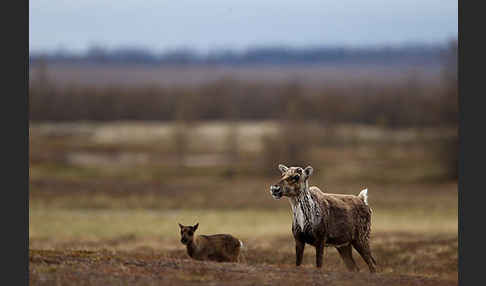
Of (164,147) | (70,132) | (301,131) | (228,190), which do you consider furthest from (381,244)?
(70,132)

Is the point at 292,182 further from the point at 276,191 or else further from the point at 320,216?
the point at 320,216

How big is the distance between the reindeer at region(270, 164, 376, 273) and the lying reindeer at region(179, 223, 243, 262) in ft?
8.31

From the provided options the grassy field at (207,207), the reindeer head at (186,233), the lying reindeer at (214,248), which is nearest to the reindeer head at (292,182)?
the grassy field at (207,207)

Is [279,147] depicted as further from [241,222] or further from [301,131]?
[241,222]

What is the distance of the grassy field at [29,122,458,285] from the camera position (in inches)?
756

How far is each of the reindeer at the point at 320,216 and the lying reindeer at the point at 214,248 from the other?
2.53 metres

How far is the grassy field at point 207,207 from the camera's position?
63.0 feet

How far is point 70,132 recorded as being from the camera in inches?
5782

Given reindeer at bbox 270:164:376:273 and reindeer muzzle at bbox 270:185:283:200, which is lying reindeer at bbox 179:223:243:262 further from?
reindeer muzzle at bbox 270:185:283:200

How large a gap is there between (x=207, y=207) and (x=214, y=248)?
4064cm

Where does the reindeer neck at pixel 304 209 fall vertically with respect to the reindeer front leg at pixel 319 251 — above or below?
above

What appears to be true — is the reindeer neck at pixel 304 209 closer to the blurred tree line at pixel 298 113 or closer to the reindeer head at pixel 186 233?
the reindeer head at pixel 186 233

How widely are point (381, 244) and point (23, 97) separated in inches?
713

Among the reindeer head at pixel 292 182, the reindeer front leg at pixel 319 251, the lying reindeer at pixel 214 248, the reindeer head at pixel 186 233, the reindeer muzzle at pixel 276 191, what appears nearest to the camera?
the reindeer muzzle at pixel 276 191
